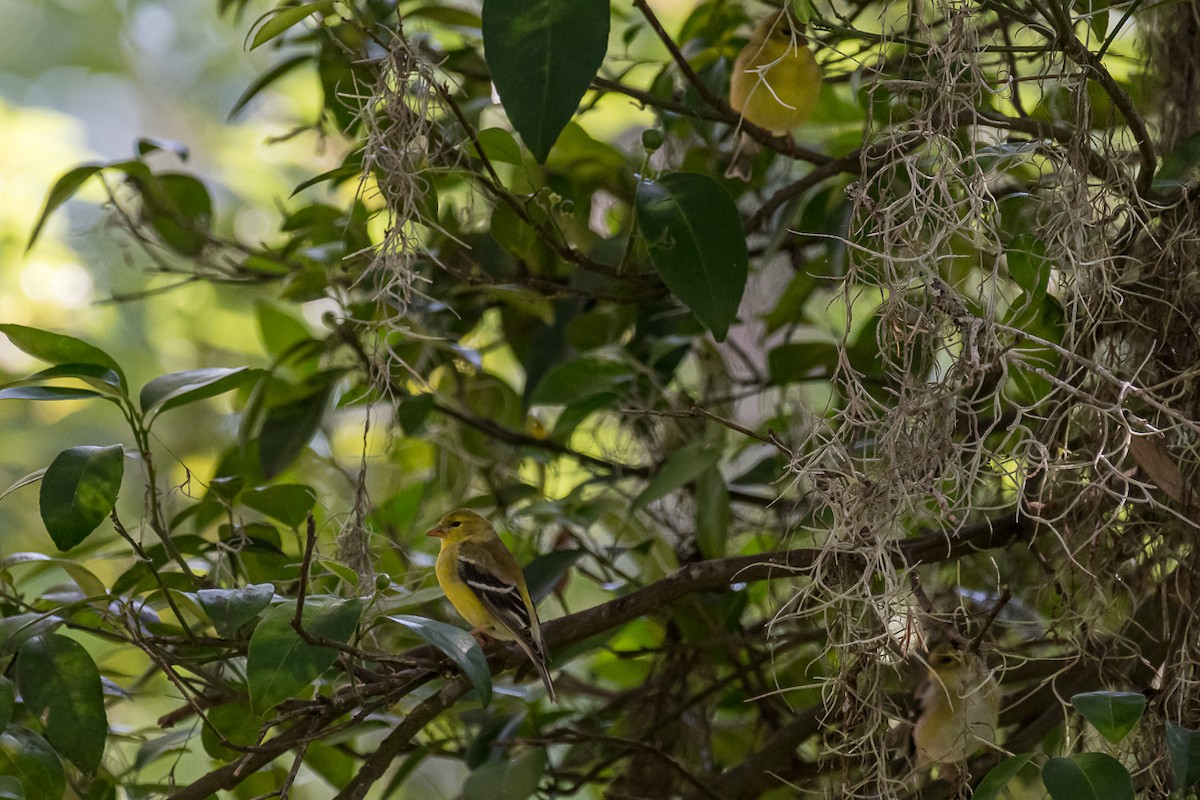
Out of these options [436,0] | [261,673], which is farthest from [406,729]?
[436,0]

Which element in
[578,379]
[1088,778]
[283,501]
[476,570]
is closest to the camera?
[1088,778]

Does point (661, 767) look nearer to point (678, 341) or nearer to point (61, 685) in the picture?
point (678, 341)

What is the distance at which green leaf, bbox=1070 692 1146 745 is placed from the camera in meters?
0.73

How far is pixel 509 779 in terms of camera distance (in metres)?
1.14

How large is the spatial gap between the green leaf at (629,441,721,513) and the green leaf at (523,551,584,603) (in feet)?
0.33

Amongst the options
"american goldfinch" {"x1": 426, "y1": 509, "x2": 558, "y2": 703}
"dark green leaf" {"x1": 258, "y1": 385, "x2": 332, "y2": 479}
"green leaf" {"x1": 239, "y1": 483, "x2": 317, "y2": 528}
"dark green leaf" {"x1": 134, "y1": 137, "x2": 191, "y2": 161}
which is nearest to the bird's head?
"american goldfinch" {"x1": 426, "y1": 509, "x2": 558, "y2": 703}

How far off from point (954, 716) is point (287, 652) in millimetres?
577

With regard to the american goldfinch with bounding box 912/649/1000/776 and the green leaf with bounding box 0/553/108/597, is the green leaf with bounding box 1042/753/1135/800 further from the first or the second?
the green leaf with bounding box 0/553/108/597

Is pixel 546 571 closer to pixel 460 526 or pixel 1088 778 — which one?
pixel 460 526

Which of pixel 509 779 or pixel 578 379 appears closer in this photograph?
pixel 509 779

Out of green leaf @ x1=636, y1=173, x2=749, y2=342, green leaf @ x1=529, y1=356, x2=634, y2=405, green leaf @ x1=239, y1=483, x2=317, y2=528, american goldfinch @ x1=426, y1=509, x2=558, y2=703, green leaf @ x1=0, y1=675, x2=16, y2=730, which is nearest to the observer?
green leaf @ x1=0, y1=675, x2=16, y2=730

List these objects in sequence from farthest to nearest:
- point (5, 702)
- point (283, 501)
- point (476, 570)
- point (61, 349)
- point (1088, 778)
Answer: point (476, 570), point (283, 501), point (61, 349), point (5, 702), point (1088, 778)

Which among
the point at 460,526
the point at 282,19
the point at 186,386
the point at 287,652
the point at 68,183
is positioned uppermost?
the point at 282,19

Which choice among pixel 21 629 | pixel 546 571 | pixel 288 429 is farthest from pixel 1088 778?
pixel 288 429
